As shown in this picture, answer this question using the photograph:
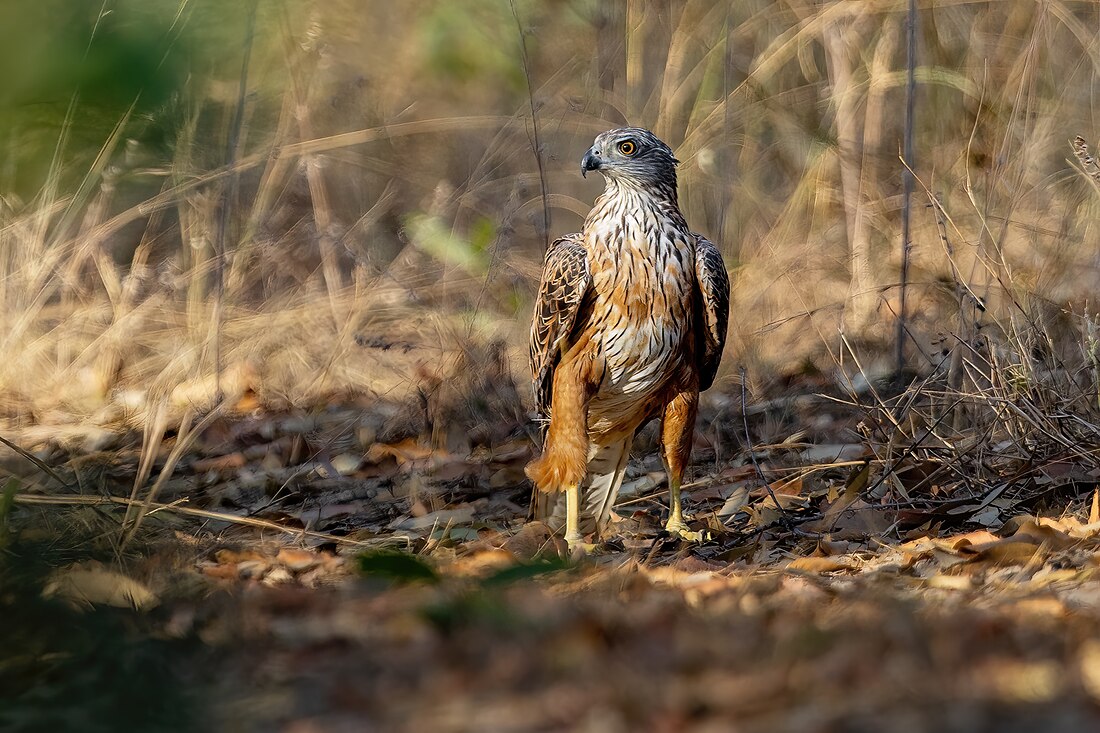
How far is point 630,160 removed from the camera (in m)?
4.74

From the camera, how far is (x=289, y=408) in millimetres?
6891

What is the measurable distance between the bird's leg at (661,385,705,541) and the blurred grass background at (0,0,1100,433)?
25.3 inches

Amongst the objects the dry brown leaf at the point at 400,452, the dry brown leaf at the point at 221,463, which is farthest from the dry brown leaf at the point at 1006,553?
the dry brown leaf at the point at 221,463

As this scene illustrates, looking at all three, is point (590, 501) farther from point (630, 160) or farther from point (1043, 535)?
point (1043, 535)

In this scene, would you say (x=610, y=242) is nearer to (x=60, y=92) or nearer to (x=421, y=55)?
(x=60, y=92)

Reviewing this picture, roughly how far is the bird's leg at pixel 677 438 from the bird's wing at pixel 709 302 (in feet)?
0.56

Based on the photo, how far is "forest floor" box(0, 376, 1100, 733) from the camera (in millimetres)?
1812

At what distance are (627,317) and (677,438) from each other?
1.82ft

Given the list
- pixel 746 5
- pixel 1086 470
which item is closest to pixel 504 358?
pixel 1086 470

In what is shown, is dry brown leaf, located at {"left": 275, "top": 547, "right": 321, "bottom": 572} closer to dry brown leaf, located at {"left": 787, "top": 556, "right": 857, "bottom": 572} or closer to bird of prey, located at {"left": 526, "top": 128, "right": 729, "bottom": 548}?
bird of prey, located at {"left": 526, "top": 128, "right": 729, "bottom": 548}

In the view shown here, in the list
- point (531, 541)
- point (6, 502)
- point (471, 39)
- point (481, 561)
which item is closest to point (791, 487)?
point (531, 541)

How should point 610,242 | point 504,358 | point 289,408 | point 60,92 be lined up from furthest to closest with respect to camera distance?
point 289,408
point 504,358
point 610,242
point 60,92

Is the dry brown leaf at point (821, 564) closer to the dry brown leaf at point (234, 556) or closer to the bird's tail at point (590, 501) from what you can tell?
the bird's tail at point (590, 501)

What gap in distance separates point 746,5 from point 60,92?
811 centimetres
